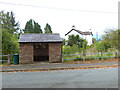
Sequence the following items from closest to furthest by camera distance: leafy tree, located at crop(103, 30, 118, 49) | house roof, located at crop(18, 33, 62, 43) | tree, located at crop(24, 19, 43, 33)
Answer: house roof, located at crop(18, 33, 62, 43), leafy tree, located at crop(103, 30, 118, 49), tree, located at crop(24, 19, 43, 33)

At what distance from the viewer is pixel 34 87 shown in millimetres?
6324

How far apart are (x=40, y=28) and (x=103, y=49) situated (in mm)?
47634

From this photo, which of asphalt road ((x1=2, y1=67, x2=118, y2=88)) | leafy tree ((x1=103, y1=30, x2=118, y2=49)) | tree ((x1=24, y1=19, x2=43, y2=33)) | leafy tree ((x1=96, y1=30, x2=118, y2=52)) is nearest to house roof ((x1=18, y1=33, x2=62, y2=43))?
asphalt road ((x1=2, y1=67, x2=118, y2=88))

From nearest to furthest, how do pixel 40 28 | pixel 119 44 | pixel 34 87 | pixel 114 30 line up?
pixel 34 87 < pixel 119 44 < pixel 114 30 < pixel 40 28

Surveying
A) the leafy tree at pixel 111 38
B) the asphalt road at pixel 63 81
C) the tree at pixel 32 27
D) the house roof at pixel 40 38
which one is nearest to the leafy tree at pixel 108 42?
the leafy tree at pixel 111 38

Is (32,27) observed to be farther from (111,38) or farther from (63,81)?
(63,81)

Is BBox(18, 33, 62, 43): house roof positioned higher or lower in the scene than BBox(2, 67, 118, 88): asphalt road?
higher

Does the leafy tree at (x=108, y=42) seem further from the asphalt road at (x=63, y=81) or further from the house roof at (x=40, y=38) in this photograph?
the asphalt road at (x=63, y=81)

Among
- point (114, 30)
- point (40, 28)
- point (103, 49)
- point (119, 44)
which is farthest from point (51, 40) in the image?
point (40, 28)

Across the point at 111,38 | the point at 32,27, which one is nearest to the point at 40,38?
the point at 111,38

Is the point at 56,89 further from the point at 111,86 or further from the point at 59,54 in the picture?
the point at 59,54

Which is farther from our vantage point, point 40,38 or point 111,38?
point 111,38

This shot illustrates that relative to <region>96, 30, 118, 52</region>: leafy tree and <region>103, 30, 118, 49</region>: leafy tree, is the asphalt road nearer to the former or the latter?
<region>96, 30, 118, 52</region>: leafy tree

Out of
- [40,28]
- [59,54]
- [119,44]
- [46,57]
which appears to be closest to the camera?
[59,54]
